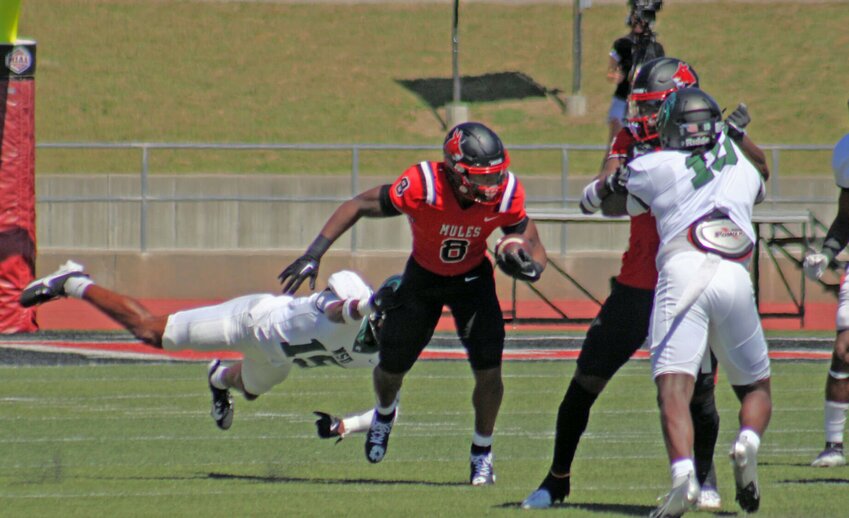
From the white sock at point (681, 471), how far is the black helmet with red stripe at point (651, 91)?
1.65 meters

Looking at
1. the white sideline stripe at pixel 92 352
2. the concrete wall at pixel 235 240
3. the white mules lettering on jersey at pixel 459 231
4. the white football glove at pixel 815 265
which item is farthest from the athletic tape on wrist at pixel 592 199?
the concrete wall at pixel 235 240

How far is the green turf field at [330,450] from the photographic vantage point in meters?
6.73

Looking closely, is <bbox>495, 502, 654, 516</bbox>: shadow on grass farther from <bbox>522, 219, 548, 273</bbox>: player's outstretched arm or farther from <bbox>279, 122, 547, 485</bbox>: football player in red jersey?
<bbox>522, 219, 548, 273</bbox>: player's outstretched arm

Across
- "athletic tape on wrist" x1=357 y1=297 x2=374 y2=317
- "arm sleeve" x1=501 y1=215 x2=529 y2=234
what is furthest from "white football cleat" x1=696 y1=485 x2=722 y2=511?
"athletic tape on wrist" x1=357 y1=297 x2=374 y2=317

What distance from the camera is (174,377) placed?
1193cm

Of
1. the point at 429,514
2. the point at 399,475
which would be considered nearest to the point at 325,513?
the point at 429,514

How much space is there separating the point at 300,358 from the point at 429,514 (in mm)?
1999

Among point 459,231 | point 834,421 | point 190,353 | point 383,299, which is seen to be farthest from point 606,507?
point 190,353

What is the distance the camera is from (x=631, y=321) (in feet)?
21.6

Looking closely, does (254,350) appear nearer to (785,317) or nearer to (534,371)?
(534,371)

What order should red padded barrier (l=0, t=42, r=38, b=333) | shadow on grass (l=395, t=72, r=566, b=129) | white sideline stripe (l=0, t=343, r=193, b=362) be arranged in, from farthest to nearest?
shadow on grass (l=395, t=72, r=566, b=129) < red padded barrier (l=0, t=42, r=38, b=333) < white sideline stripe (l=0, t=343, r=193, b=362)

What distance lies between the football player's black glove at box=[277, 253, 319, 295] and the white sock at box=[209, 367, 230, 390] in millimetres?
1206

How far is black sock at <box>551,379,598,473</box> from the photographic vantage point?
264 inches

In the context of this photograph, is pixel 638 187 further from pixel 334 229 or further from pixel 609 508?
pixel 334 229
